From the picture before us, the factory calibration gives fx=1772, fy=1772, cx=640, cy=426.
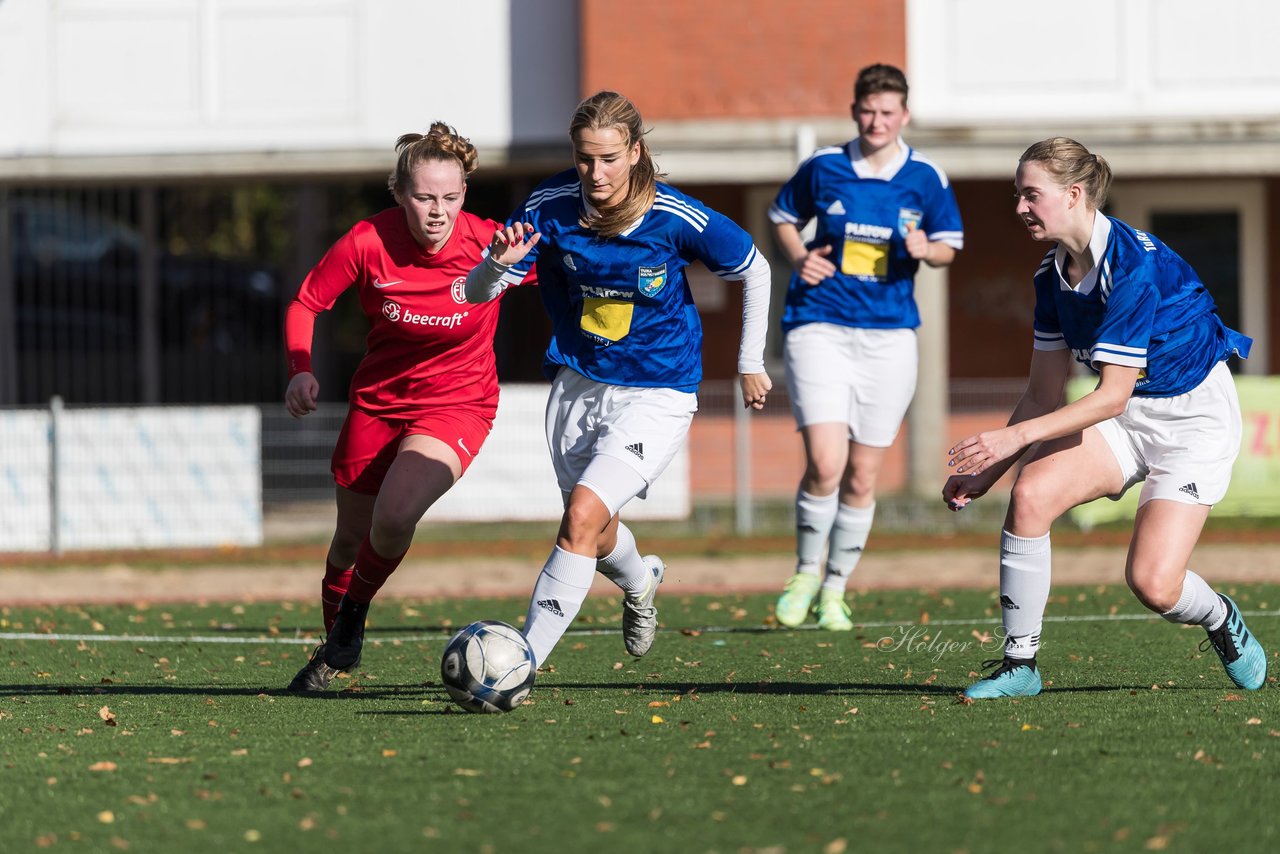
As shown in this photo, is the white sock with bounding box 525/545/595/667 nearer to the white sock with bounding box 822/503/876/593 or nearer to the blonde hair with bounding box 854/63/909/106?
the white sock with bounding box 822/503/876/593

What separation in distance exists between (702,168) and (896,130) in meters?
7.72

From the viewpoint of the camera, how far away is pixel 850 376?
8.34 meters

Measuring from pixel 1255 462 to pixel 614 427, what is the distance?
391 inches

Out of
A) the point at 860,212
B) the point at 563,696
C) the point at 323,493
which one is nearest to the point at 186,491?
the point at 323,493

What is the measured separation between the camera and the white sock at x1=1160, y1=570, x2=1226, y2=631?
5.91m

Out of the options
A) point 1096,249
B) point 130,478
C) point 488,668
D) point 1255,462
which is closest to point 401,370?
point 488,668

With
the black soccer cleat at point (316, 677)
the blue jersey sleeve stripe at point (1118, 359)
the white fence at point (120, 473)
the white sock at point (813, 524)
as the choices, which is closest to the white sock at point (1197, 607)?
the blue jersey sleeve stripe at point (1118, 359)

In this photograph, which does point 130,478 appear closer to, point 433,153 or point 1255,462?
point 433,153

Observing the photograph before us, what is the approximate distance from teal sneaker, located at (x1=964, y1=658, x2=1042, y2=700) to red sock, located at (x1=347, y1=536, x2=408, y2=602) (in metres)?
2.11

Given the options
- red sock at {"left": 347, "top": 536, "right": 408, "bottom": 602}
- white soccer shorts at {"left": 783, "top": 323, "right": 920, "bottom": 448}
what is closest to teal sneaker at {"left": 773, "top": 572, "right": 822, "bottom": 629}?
white soccer shorts at {"left": 783, "top": 323, "right": 920, "bottom": 448}

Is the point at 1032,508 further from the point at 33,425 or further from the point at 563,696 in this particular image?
the point at 33,425

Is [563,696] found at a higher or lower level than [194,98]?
lower

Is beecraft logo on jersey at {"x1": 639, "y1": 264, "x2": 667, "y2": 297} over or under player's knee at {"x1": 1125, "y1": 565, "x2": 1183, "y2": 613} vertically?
over

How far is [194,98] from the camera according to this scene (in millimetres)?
16797
